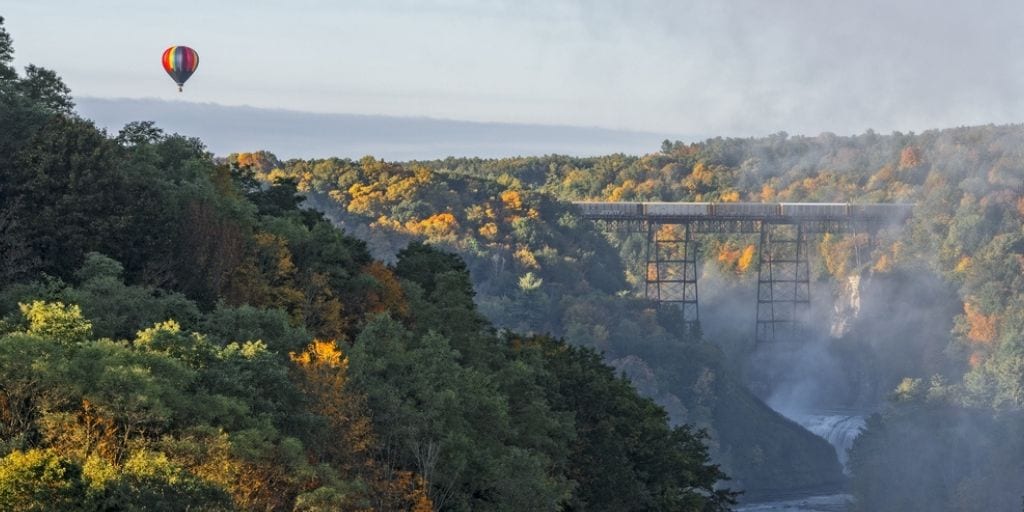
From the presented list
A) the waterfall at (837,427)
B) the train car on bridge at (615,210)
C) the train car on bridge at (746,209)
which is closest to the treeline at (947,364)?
the waterfall at (837,427)

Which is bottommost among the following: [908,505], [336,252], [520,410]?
[908,505]

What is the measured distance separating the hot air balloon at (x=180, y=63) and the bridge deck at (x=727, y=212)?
3553 inches

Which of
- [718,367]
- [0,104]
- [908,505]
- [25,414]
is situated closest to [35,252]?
[0,104]

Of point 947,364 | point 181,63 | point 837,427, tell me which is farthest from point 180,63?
point 947,364

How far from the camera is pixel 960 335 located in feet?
589

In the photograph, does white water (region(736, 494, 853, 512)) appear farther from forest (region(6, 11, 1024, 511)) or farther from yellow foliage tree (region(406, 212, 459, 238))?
yellow foliage tree (region(406, 212, 459, 238))

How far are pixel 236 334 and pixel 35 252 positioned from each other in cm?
747

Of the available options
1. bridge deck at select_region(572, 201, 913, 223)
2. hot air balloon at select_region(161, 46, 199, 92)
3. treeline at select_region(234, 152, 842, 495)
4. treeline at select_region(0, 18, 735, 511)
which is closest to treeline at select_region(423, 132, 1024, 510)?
bridge deck at select_region(572, 201, 913, 223)

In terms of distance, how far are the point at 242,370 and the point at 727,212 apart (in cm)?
14367

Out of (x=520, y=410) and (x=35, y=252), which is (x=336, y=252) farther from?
(x=35, y=252)

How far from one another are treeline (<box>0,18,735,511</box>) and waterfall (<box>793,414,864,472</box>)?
A: 241ft

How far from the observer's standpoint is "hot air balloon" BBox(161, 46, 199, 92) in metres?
92.2

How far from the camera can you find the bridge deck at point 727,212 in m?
179

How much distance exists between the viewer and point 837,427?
6816 inches
